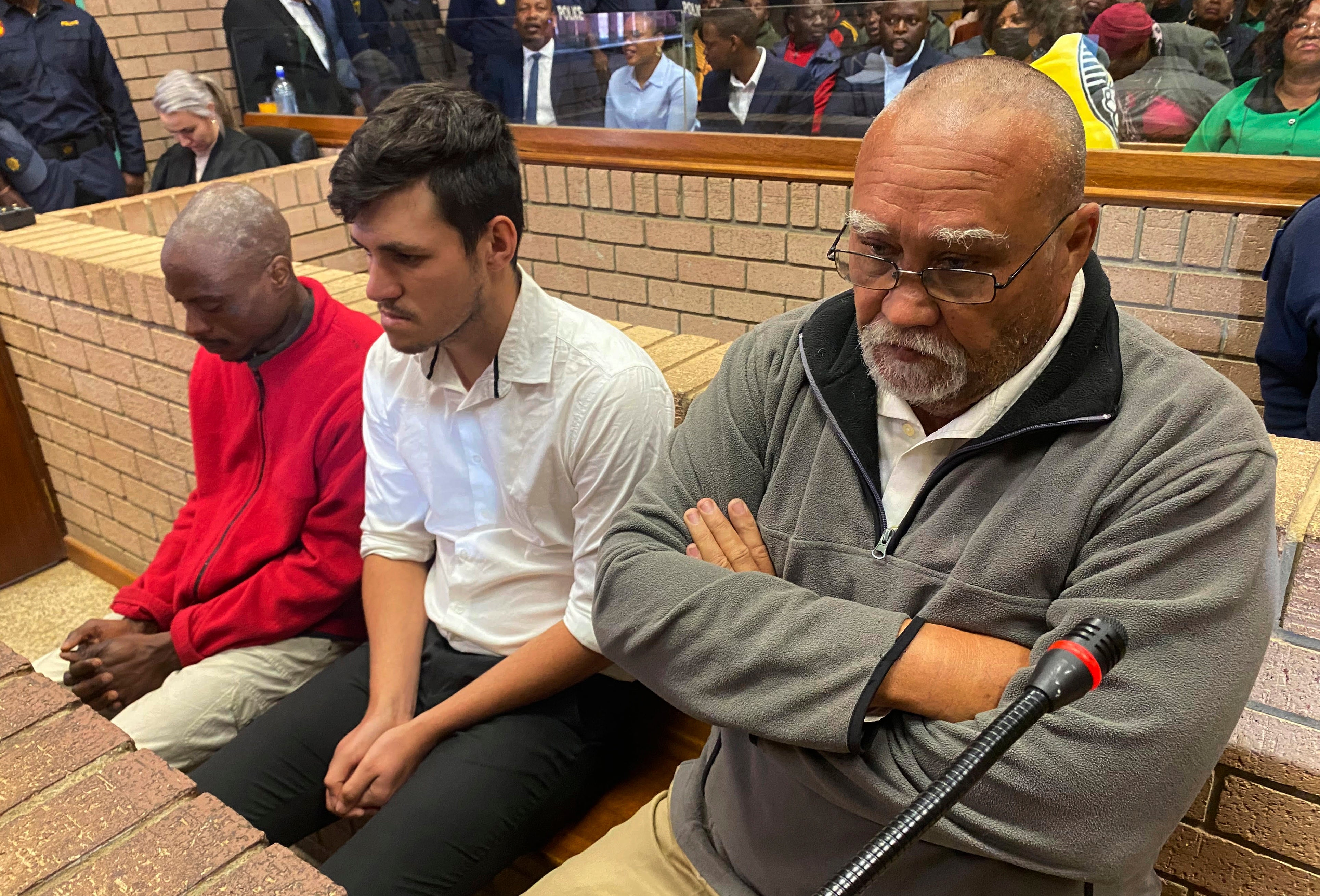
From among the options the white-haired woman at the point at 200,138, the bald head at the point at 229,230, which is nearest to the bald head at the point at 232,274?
the bald head at the point at 229,230

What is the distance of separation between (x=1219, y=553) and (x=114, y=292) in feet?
8.31

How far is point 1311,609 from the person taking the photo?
1187 mm

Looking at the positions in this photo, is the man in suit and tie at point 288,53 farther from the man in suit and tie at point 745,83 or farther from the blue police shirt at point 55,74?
the man in suit and tie at point 745,83

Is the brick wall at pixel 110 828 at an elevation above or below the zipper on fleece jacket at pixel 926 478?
below

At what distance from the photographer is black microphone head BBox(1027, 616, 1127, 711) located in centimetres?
69

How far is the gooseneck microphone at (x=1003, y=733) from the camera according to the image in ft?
2.01

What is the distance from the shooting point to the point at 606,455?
150 cm

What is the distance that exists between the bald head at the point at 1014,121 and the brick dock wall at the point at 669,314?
0.53 metres

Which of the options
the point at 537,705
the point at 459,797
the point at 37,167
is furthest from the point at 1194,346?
the point at 37,167

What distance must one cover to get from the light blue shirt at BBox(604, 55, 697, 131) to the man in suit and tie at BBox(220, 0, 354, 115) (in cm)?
161

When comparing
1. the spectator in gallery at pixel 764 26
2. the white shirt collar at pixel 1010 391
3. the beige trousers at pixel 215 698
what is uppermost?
the spectator in gallery at pixel 764 26

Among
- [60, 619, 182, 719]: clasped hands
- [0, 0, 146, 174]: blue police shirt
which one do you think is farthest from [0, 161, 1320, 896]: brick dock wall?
[0, 0, 146, 174]: blue police shirt

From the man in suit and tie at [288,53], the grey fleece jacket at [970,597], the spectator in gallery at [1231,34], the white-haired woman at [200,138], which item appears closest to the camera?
the grey fleece jacket at [970,597]

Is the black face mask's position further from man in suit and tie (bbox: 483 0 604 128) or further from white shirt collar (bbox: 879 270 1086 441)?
white shirt collar (bbox: 879 270 1086 441)
